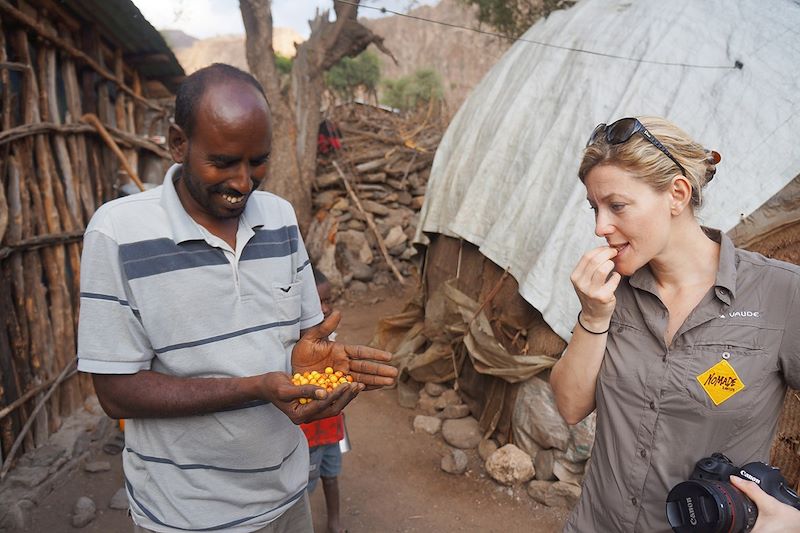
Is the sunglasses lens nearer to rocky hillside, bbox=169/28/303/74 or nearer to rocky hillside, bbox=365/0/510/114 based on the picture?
rocky hillside, bbox=365/0/510/114

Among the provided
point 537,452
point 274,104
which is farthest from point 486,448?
point 274,104

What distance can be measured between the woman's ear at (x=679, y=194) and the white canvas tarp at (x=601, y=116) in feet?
6.49

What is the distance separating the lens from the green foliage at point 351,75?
1997 centimetres

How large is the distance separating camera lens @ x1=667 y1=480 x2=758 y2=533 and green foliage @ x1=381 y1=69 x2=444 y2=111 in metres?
19.9

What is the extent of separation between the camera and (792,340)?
1.42 metres

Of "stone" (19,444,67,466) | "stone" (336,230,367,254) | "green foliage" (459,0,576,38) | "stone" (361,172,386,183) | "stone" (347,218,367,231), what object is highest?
"green foliage" (459,0,576,38)

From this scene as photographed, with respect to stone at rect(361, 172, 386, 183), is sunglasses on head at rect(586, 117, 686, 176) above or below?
above

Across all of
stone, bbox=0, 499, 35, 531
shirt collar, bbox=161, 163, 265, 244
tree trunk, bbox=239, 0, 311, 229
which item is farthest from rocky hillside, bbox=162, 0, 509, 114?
shirt collar, bbox=161, 163, 265, 244

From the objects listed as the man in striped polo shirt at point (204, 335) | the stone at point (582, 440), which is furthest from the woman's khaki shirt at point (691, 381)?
the stone at point (582, 440)

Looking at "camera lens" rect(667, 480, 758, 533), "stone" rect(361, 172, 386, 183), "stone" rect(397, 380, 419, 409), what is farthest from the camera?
"stone" rect(361, 172, 386, 183)

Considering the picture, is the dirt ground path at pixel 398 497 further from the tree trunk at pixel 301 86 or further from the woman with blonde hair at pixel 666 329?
the tree trunk at pixel 301 86

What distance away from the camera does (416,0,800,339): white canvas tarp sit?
10.7 ft

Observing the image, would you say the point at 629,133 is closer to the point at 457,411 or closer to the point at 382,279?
the point at 457,411

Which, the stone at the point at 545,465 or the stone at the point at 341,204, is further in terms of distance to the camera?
the stone at the point at 341,204
